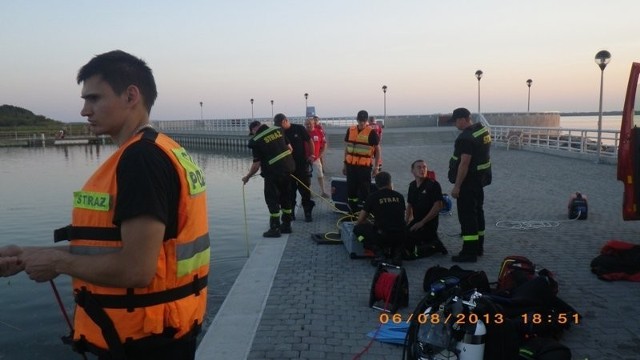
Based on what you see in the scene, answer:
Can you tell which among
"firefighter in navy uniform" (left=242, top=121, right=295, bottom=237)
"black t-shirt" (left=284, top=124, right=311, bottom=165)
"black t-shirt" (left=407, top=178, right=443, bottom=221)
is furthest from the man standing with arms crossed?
"black t-shirt" (left=407, top=178, right=443, bottom=221)

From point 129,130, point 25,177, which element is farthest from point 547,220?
point 25,177

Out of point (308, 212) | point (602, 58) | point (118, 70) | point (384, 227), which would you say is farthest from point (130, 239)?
point (602, 58)

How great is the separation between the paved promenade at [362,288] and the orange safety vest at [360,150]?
130cm

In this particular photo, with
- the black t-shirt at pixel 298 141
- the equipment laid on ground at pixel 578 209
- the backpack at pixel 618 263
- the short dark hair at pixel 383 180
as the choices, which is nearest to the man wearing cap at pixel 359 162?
the black t-shirt at pixel 298 141

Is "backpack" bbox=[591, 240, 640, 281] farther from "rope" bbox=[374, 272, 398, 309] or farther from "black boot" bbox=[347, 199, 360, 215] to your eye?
"black boot" bbox=[347, 199, 360, 215]

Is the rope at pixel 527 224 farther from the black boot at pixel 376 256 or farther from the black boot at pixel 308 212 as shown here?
the black boot at pixel 308 212

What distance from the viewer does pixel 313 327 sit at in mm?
4617

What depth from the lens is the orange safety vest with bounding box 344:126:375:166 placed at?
9.16 m

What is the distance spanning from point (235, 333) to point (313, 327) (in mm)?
707

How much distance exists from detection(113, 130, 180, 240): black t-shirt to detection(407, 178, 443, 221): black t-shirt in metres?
5.58

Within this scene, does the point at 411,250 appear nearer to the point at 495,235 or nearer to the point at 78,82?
the point at 495,235

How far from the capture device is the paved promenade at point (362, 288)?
4195 millimetres

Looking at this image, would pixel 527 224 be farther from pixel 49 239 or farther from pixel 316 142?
pixel 49 239

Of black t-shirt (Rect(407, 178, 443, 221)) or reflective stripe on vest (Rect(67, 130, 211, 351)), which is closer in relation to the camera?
reflective stripe on vest (Rect(67, 130, 211, 351))
